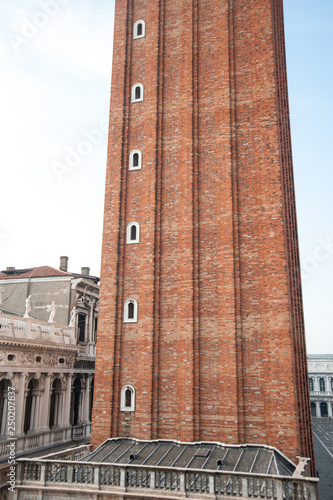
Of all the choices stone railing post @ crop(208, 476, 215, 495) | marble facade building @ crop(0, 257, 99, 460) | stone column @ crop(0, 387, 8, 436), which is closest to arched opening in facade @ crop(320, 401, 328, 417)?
marble facade building @ crop(0, 257, 99, 460)

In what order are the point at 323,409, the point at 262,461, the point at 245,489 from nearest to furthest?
A: the point at 245,489
the point at 262,461
the point at 323,409

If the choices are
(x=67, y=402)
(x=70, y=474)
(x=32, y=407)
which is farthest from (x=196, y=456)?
(x=67, y=402)

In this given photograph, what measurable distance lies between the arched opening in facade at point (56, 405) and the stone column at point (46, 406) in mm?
1806

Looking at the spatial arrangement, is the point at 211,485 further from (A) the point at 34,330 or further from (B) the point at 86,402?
(B) the point at 86,402

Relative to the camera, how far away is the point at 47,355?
2864 cm

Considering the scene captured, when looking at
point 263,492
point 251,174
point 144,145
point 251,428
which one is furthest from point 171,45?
point 263,492

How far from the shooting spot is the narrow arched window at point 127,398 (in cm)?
1884

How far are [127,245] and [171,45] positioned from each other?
35.7ft

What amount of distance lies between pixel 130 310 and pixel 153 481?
25.6 feet

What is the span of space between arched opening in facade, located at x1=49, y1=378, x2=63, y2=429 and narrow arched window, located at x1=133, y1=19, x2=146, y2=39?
73.5 ft

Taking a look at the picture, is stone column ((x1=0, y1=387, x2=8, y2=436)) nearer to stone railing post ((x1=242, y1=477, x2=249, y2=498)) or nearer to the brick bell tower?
the brick bell tower

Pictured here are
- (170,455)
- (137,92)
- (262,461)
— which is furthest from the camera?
(137,92)

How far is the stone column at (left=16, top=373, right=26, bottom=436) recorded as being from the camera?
24.5 metres

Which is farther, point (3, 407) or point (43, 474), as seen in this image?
point (3, 407)
